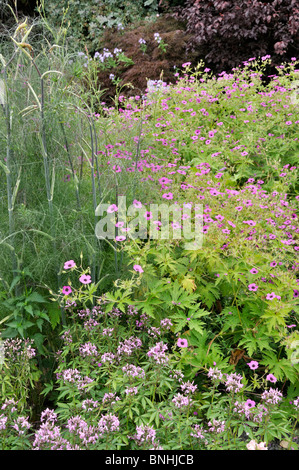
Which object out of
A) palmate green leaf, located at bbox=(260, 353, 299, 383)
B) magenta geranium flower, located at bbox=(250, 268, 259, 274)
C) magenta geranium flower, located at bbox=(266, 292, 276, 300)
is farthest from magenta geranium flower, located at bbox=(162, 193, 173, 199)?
palmate green leaf, located at bbox=(260, 353, 299, 383)

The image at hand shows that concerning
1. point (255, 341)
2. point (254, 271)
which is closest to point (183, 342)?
point (255, 341)

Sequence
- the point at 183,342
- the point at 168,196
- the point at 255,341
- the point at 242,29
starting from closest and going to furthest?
the point at 183,342 → the point at 255,341 → the point at 168,196 → the point at 242,29

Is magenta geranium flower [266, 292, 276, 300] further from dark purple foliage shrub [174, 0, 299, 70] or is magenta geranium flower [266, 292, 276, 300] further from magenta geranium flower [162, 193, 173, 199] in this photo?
dark purple foliage shrub [174, 0, 299, 70]

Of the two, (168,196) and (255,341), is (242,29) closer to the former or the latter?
(168,196)

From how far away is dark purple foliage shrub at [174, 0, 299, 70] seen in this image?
6.74 metres

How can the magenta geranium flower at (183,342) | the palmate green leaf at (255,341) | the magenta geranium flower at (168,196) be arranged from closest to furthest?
the magenta geranium flower at (183,342), the palmate green leaf at (255,341), the magenta geranium flower at (168,196)

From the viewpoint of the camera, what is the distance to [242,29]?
693 cm

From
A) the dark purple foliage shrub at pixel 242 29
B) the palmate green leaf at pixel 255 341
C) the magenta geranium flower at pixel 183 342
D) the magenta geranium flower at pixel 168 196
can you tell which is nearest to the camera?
the magenta geranium flower at pixel 183 342

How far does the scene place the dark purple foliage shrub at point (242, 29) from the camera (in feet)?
22.1

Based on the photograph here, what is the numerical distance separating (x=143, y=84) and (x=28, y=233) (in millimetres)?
5396

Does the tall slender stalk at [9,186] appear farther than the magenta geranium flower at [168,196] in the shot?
No

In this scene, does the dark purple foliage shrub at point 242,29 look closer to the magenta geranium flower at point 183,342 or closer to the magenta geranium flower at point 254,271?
the magenta geranium flower at point 254,271

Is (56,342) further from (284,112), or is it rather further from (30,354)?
(284,112)

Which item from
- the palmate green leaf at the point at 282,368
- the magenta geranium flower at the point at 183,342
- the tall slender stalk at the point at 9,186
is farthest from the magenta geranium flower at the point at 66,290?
the palmate green leaf at the point at 282,368
